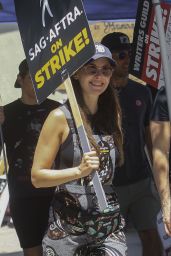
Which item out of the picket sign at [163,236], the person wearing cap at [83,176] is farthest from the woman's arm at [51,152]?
the picket sign at [163,236]

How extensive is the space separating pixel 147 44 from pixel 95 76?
1.39m

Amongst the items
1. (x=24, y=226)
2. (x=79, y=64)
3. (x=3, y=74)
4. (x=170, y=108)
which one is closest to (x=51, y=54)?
(x=79, y=64)

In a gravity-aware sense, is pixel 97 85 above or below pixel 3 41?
above

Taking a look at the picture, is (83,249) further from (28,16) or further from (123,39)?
(123,39)

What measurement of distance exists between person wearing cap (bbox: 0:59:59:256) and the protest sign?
678mm

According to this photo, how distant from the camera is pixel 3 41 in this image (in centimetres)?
969

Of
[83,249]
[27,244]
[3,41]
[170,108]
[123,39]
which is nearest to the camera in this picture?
[170,108]

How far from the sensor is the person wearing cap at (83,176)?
9.16 ft

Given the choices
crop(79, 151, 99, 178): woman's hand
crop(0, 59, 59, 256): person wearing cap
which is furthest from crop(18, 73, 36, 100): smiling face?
crop(79, 151, 99, 178): woman's hand

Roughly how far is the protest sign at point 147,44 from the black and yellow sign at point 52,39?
139cm

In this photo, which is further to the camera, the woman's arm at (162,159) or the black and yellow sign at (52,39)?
the woman's arm at (162,159)

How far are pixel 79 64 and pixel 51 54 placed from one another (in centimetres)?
18

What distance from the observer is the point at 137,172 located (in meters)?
3.80

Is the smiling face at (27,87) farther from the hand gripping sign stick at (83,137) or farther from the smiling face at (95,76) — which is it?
the hand gripping sign stick at (83,137)
